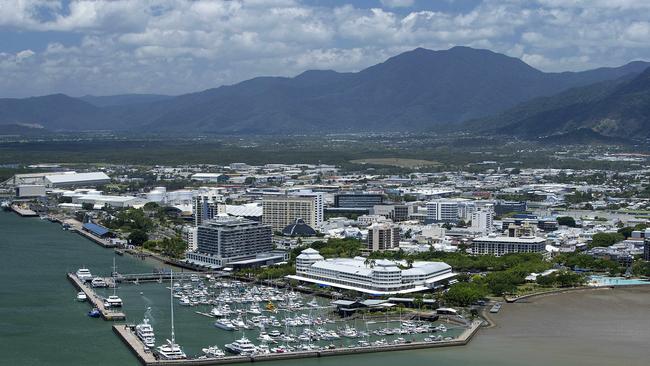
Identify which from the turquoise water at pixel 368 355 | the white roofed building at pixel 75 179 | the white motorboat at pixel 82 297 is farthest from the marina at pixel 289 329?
the white roofed building at pixel 75 179

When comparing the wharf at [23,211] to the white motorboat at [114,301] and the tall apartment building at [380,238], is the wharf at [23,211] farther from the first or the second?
the white motorboat at [114,301]

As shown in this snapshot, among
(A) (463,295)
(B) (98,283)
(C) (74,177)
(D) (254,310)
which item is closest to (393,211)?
(B) (98,283)

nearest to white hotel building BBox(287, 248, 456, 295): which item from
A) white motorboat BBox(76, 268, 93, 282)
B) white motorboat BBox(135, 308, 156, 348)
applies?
white motorboat BBox(76, 268, 93, 282)

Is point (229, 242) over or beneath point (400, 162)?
beneath

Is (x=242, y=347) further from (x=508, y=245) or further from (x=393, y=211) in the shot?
(x=393, y=211)

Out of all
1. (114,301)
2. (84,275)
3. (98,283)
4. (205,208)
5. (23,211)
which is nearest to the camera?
(114,301)

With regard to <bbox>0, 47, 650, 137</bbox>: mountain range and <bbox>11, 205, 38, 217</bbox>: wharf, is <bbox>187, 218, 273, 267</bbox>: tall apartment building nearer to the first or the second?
<bbox>11, 205, 38, 217</bbox>: wharf
